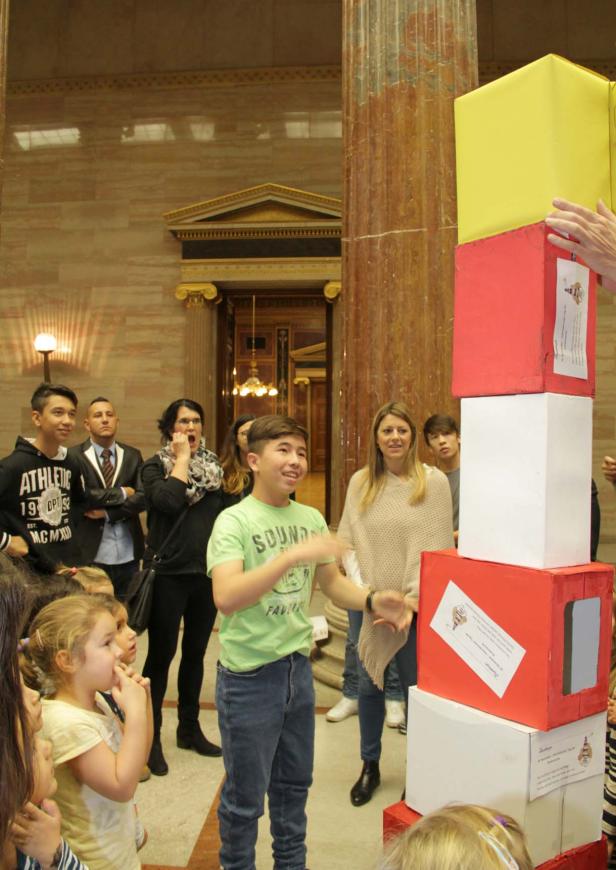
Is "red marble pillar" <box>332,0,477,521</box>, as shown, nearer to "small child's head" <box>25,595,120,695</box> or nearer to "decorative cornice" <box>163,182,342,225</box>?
"small child's head" <box>25,595,120,695</box>

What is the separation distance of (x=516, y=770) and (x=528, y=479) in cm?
70

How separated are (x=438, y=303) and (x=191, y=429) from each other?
5.56 ft

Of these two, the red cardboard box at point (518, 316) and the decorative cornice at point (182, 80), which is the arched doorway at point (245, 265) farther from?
the red cardboard box at point (518, 316)

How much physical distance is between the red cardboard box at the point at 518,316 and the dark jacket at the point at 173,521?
1.94 metres

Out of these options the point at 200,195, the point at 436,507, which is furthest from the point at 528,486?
the point at 200,195

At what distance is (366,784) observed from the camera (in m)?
3.26

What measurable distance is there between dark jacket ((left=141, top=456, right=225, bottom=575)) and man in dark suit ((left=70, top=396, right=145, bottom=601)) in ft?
1.90

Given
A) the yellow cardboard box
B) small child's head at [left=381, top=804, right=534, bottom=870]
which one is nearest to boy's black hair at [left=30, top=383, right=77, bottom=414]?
the yellow cardboard box

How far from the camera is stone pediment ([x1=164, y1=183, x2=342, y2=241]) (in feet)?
Result: 34.1

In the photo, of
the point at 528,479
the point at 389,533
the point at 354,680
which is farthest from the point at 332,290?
the point at 528,479

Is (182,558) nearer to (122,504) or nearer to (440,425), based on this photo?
(122,504)

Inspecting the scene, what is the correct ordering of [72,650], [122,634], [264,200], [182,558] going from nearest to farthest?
[72,650], [122,634], [182,558], [264,200]

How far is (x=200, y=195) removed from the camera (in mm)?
10977

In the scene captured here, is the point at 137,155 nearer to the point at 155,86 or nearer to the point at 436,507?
the point at 155,86
